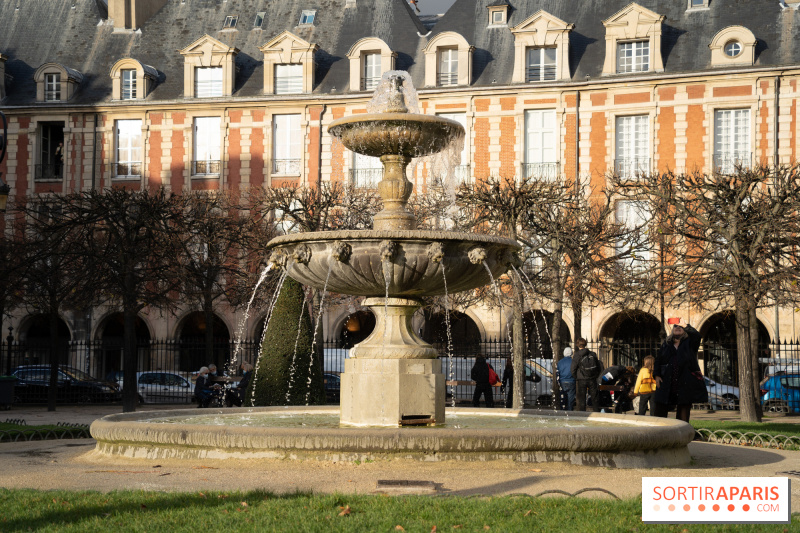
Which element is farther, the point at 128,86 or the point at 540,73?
the point at 128,86

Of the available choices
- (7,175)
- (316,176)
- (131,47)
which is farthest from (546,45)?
(7,175)

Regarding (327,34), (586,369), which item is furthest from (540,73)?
(586,369)

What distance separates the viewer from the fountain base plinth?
9383 millimetres

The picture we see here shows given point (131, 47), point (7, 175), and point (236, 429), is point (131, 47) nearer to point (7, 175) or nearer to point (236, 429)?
point (7, 175)

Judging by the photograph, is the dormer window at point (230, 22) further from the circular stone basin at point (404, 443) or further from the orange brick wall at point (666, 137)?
the circular stone basin at point (404, 443)

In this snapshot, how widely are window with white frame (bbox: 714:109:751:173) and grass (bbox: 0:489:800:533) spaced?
2554cm

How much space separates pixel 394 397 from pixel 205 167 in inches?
1027

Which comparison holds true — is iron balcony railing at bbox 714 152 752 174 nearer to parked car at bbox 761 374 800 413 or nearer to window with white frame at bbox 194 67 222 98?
parked car at bbox 761 374 800 413

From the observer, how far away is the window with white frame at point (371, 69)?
33.3m

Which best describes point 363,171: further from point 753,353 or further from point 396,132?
point 396,132

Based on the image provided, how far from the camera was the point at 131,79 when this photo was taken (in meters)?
34.9

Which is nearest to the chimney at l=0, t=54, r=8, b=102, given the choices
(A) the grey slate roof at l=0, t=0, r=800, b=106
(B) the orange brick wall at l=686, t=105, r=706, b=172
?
(A) the grey slate roof at l=0, t=0, r=800, b=106

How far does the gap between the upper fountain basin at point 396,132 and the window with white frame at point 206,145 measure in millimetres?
24637

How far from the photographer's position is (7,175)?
116ft
